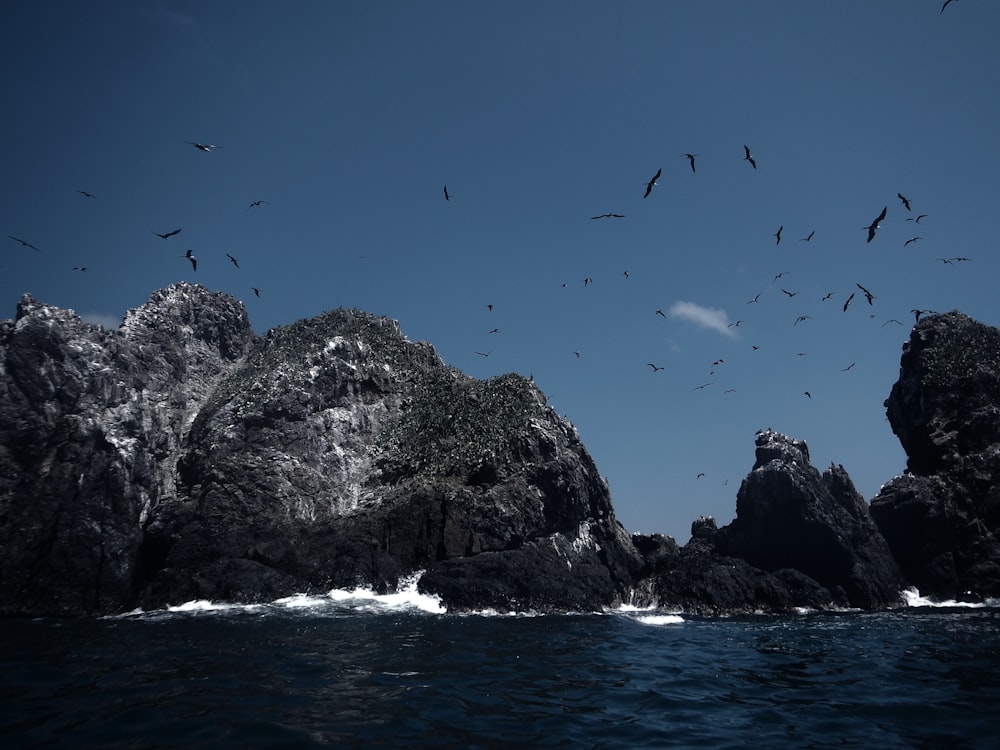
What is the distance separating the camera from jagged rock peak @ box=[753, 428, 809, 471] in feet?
184

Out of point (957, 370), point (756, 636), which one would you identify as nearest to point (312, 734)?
point (756, 636)

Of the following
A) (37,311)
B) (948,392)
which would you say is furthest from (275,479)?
(948,392)

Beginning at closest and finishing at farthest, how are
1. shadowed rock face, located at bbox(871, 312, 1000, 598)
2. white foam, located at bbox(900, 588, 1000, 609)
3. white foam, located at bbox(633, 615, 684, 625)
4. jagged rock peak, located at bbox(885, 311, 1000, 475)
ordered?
white foam, located at bbox(633, 615, 684, 625), white foam, located at bbox(900, 588, 1000, 609), shadowed rock face, located at bbox(871, 312, 1000, 598), jagged rock peak, located at bbox(885, 311, 1000, 475)

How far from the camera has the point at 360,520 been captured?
1831 inches

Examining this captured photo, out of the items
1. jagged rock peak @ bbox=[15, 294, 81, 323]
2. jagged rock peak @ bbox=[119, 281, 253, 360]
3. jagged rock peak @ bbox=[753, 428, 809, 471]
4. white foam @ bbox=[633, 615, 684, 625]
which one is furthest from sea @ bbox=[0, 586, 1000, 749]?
jagged rock peak @ bbox=[119, 281, 253, 360]

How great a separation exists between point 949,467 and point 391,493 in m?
49.8

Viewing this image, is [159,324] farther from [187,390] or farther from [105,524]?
[105,524]

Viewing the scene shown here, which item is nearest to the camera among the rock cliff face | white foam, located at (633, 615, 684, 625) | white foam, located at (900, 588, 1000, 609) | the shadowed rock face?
white foam, located at (633, 615, 684, 625)

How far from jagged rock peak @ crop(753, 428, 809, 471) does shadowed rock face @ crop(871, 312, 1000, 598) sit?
27.5 ft

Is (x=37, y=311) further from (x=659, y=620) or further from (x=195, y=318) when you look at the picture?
(x=659, y=620)

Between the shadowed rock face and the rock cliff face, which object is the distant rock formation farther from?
the rock cliff face

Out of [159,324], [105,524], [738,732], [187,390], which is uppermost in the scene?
[159,324]

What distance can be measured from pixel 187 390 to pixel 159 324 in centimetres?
951

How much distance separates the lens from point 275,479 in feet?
160
